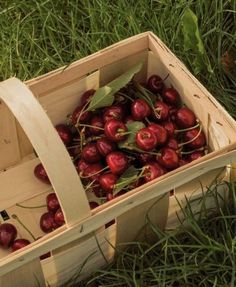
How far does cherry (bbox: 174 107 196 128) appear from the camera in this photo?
153cm

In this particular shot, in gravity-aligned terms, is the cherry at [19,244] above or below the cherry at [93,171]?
below

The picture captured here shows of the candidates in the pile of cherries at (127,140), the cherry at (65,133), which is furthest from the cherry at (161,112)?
the cherry at (65,133)

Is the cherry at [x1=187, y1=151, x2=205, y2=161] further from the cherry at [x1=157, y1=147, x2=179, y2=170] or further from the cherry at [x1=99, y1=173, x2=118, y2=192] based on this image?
the cherry at [x1=99, y1=173, x2=118, y2=192]

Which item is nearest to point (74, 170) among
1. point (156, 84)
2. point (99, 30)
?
point (156, 84)

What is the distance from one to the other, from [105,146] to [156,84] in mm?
210

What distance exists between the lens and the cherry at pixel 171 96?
1.58 meters

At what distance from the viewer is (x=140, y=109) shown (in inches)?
60.9

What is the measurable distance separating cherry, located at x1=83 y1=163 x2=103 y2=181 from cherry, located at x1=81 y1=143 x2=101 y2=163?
0.01 meters

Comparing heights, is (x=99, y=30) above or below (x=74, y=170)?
above

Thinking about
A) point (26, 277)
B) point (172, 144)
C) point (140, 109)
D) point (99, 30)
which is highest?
point (99, 30)

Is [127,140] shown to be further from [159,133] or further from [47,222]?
[47,222]

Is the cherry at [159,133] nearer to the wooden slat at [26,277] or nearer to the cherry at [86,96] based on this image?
the cherry at [86,96]

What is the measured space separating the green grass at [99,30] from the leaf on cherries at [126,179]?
0.36 meters

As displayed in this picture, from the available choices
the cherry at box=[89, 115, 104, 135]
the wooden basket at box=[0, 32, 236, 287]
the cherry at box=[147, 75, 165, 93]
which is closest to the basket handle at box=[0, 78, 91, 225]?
the wooden basket at box=[0, 32, 236, 287]
